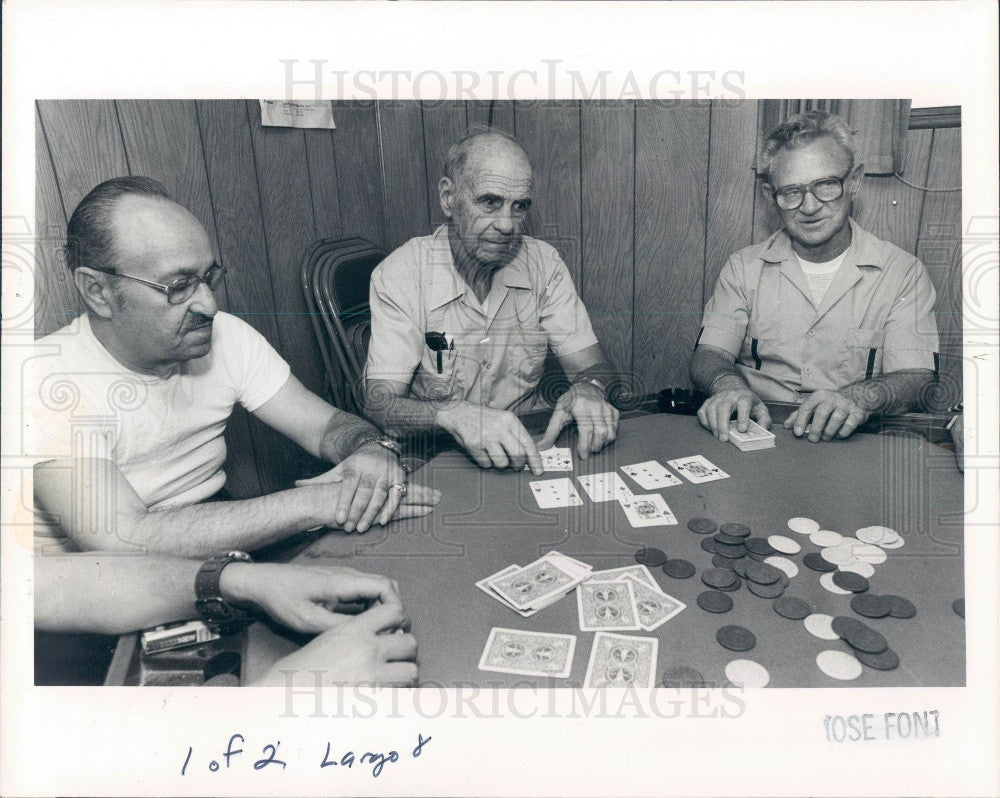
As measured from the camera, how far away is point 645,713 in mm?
1202

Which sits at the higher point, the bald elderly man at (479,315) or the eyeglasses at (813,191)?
the eyeglasses at (813,191)

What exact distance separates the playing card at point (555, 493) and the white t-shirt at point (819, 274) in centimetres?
117

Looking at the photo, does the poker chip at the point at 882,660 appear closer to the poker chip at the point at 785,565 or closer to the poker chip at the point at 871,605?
the poker chip at the point at 871,605

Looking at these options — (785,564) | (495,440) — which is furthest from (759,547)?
(495,440)

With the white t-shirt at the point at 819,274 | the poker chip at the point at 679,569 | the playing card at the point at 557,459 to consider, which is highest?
the white t-shirt at the point at 819,274

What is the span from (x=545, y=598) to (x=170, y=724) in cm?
77

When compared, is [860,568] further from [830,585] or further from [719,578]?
[719,578]

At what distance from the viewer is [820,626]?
112 cm

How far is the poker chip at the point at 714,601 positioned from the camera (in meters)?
1.15

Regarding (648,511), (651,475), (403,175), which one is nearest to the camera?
(648,511)

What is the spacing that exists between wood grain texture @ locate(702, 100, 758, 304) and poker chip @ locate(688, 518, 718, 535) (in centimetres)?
116

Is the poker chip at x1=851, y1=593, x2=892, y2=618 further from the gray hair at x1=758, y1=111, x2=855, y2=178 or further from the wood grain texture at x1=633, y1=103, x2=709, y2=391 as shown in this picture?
the wood grain texture at x1=633, y1=103, x2=709, y2=391

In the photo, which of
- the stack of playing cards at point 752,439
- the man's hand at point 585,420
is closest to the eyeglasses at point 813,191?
the stack of playing cards at point 752,439

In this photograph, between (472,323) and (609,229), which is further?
(609,229)
